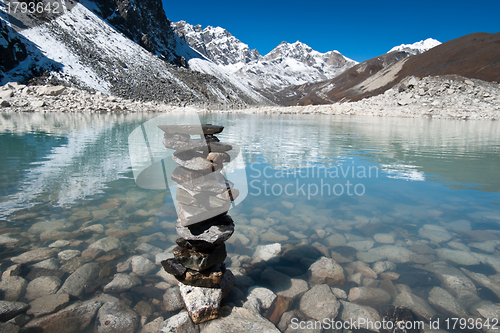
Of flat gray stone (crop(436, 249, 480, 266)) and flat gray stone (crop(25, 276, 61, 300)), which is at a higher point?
flat gray stone (crop(25, 276, 61, 300))

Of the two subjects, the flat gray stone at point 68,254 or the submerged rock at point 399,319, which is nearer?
the submerged rock at point 399,319

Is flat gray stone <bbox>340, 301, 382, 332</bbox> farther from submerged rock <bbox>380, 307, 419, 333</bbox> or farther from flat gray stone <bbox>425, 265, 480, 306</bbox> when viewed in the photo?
flat gray stone <bbox>425, 265, 480, 306</bbox>

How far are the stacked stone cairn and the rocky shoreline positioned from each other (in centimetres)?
4816

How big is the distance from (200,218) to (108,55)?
97.4 m

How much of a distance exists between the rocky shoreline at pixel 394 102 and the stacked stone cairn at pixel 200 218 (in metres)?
48.2

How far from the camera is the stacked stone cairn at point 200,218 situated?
3557 millimetres

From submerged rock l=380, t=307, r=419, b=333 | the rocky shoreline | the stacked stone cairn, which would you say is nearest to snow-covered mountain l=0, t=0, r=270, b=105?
the rocky shoreline

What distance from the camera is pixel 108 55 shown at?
270ft

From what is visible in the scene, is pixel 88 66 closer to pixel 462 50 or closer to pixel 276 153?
pixel 276 153

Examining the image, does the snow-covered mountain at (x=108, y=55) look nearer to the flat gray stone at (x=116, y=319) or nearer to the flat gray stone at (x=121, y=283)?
the flat gray stone at (x=121, y=283)

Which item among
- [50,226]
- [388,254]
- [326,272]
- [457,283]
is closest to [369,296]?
[326,272]

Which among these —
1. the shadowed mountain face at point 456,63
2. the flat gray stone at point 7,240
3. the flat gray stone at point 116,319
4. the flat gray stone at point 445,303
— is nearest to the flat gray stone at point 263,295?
the flat gray stone at point 116,319

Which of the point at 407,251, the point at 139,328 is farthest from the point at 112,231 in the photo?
the point at 407,251

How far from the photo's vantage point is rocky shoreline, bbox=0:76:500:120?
46594mm
